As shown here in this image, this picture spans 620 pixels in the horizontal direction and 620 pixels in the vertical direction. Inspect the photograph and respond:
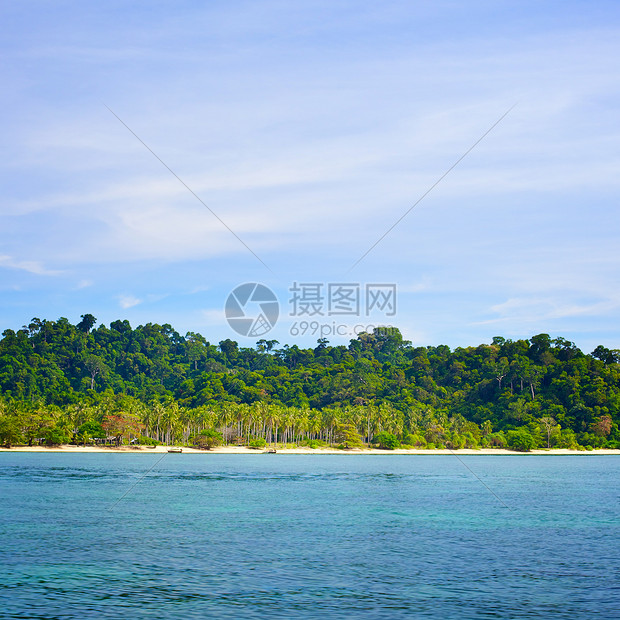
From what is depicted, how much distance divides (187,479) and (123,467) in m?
25.2

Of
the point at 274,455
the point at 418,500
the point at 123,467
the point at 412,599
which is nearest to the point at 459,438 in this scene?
the point at 274,455

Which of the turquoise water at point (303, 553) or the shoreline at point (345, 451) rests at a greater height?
the turquoise water at point (303, 553)

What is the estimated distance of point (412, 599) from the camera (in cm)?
2875

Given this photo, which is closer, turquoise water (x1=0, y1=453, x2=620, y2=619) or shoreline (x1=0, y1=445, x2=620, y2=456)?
turquoise water (x1=0, y1=453, x2=620, y2=619)

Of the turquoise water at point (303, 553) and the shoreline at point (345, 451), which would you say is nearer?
the turquoise water at point (303, 553)

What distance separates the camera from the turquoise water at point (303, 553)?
1087 inches

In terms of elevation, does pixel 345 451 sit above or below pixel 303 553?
below

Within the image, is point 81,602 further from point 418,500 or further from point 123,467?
point 123,467

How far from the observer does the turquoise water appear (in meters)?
27.6

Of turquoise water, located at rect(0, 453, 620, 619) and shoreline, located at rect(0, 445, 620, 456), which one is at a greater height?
turquoise water, located at rect(0, 453, 620, 619)

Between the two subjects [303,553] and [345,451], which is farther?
[345,451]

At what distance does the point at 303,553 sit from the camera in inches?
1526

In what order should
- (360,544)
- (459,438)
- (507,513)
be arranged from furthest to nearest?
(459,438)
(507,513)
(360,544)

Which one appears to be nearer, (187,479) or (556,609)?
(556,609)
